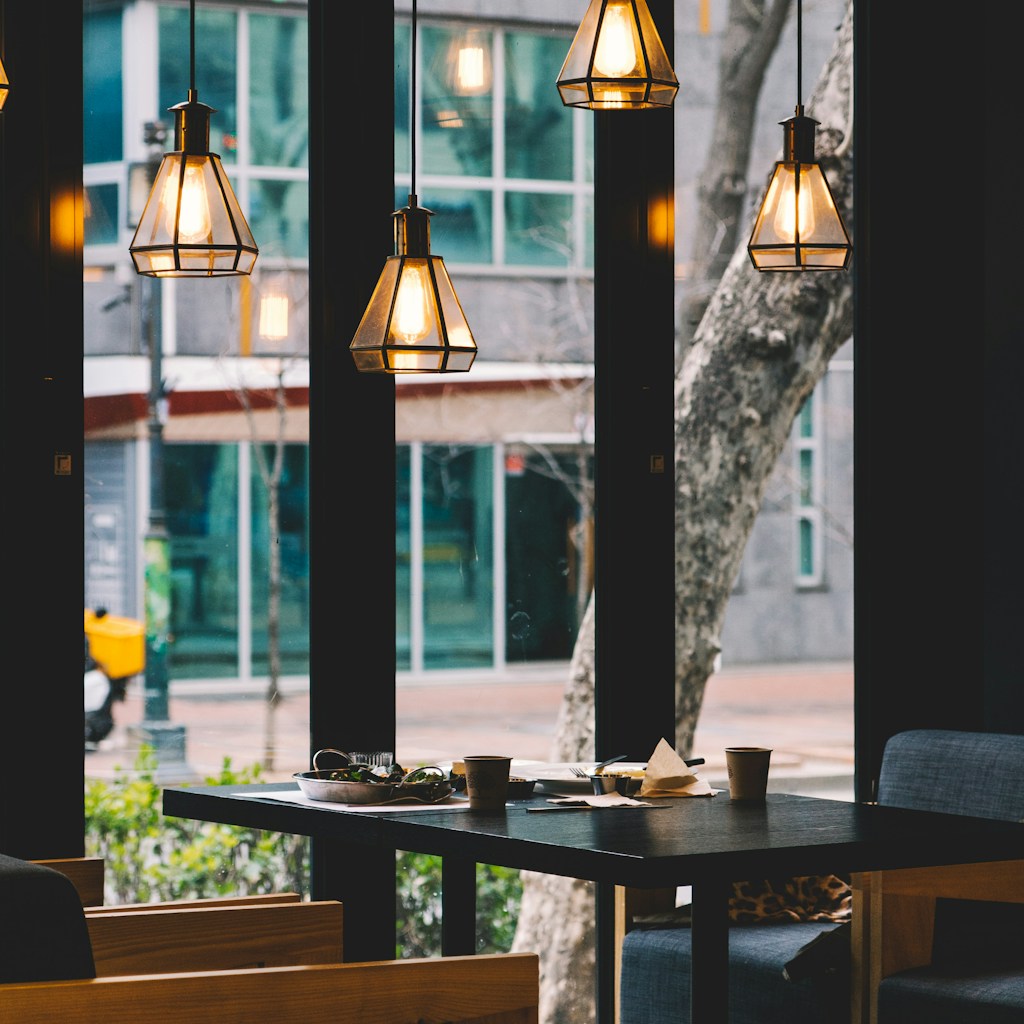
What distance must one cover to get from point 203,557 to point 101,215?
71 cm

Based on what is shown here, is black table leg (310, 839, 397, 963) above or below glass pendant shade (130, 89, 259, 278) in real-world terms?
below

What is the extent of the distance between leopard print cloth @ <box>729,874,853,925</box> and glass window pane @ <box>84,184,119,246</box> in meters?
1.80

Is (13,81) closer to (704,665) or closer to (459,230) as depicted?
(459,230)

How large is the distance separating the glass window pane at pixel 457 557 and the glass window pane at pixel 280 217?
1.72 ft

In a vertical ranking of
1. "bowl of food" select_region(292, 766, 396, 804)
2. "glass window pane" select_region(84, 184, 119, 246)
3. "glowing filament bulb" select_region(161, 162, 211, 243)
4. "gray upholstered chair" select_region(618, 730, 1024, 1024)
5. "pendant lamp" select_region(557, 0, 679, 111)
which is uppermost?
"pendant lamp" select_region(557, 0, 679, 111)

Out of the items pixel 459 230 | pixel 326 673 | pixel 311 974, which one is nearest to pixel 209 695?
pixel 326 673

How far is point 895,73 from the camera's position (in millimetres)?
4215

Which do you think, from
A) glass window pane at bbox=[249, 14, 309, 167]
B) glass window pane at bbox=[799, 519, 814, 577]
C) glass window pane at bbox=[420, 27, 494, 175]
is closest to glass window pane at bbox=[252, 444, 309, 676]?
glass window pane at bbox=[249, 14, 309, 167]

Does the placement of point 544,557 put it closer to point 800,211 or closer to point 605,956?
point 605,956

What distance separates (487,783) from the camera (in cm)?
286

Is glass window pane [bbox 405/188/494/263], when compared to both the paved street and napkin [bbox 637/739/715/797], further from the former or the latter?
napkin [bbox 637/739/715/797]

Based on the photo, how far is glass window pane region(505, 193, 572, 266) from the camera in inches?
151

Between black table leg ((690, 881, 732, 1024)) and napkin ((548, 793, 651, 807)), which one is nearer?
black table leg ((690, 881, 732, 1024))

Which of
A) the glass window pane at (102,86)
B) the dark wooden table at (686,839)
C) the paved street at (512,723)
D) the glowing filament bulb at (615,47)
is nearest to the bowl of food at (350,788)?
the dark wooden table at (686,839)
